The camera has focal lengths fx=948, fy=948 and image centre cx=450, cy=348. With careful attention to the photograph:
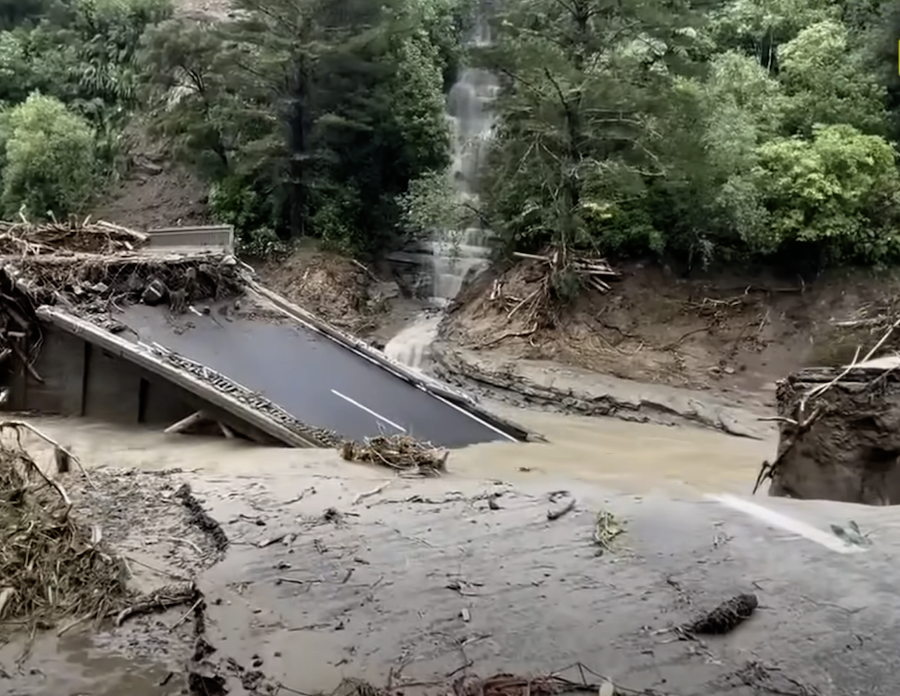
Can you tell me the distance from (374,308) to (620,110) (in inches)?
254

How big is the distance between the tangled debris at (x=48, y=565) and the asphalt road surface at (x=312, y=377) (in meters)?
3.70

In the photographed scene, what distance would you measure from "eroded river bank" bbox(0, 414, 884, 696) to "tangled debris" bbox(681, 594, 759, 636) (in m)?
0.09

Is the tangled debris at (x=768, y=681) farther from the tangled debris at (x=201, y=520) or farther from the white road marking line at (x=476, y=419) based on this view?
the white road marking line at (x=476, y=419)

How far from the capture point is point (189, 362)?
29.8ft

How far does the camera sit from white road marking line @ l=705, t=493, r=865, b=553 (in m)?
5.05

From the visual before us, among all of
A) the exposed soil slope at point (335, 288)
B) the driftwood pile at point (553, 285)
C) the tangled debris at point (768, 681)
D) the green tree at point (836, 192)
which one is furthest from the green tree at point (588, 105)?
the tangled debris at point (768, 681)

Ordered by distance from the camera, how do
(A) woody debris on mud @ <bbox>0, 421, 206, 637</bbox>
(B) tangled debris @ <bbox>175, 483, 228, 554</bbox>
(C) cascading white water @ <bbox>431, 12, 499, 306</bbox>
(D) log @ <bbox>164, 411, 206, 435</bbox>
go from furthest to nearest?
1. (C) cascading white water @ <bbox>431, 12, 499, 306</bbox>
2. (D) log @ <bbox>164, 411, 206, 435</bbox>
3. (B) tangled debris @ <bbox>175, 483, 228, 554</bbox>
4. (A) woody debris on mud @ <bbox>0, 421, 206, 637</bbox>

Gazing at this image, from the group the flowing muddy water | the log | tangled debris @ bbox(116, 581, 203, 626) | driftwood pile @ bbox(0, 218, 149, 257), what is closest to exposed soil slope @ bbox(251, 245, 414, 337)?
driftwood pile @ bbox(0, 218, 149, 257)

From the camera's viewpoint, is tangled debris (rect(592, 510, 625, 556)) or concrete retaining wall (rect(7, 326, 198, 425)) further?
concrete retaining wall (rect(7, 326, 198, 425))

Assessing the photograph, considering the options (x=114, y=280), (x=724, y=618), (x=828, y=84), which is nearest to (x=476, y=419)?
(x=114, y=280)

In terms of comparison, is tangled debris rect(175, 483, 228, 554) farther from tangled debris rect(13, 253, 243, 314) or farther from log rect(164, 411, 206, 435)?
tangled debris rect(13, 253, 243, 314)

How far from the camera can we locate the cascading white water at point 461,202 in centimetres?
1644

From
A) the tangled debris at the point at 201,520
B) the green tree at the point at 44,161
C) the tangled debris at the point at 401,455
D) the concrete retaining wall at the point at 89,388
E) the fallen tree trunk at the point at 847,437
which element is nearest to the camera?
the tangled debris at the point at 201,520

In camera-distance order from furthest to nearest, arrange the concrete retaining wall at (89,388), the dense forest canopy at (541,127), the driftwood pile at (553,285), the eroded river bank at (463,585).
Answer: the driftwood pile at (553,285), the dense forest canopy at (541,127), the concrete retaining wall at (89,388), the eroded river bank at (463,585)
